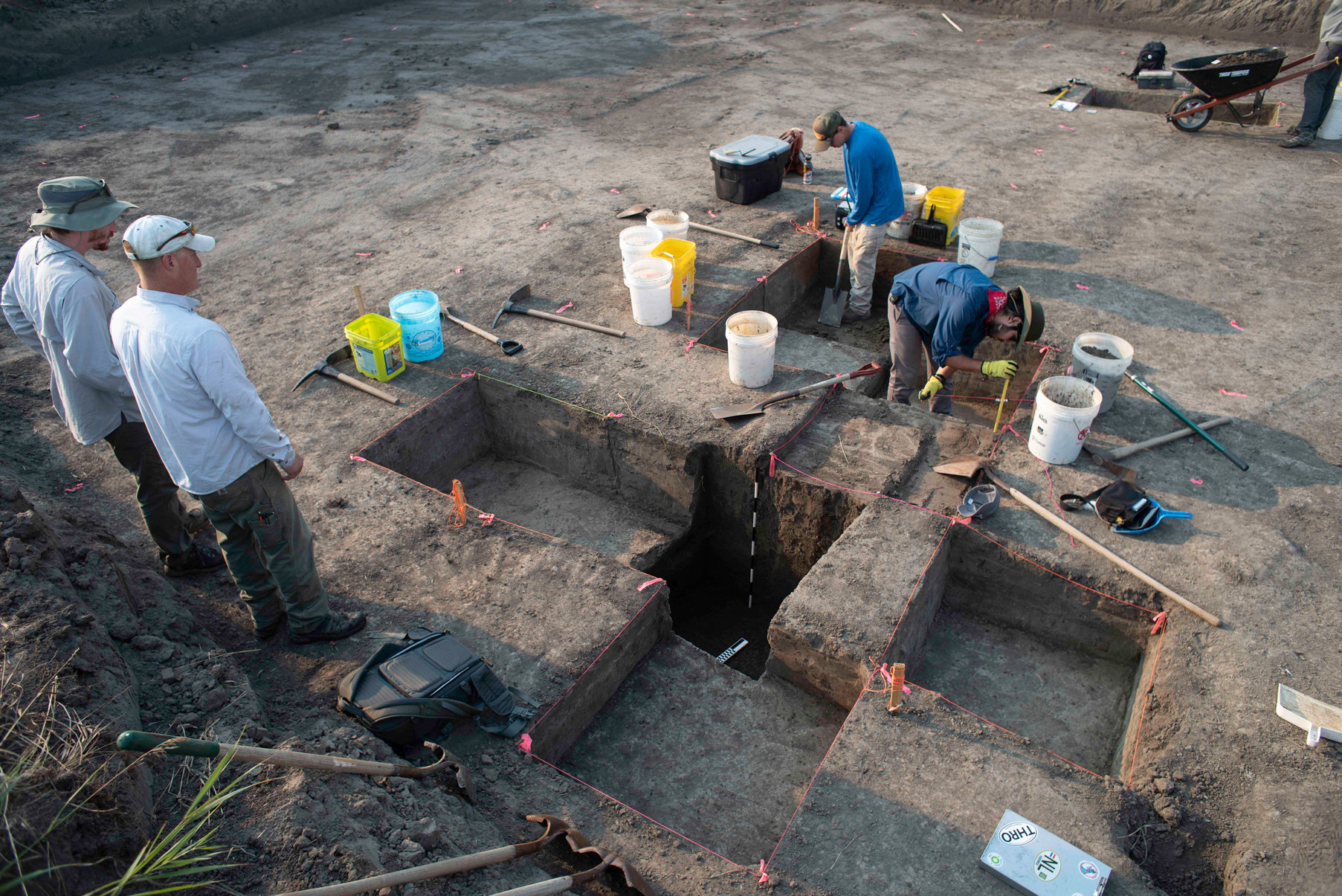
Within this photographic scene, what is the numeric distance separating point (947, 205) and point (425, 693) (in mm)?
6483

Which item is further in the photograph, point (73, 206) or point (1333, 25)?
point (1333, 25)

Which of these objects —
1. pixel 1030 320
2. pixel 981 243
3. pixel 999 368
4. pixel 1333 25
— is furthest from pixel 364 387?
pixel 1333 25

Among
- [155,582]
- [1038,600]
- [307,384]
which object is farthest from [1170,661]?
[307,384]

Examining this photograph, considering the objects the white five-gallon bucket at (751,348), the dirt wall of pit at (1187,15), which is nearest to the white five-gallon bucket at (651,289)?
the white five-gallon bucket at (751,348)

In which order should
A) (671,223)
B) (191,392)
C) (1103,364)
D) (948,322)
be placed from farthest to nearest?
(671,223) < (948,322) < (1103,364) < (191,392)

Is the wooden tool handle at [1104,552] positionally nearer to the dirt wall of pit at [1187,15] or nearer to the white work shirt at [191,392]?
the white work shirt at [191,392]

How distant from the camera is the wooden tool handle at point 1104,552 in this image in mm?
4023

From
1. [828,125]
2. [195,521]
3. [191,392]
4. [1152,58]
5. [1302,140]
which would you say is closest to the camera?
[191,392]

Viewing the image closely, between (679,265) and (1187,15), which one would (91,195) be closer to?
(679,265)

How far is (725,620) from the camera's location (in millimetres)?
5852

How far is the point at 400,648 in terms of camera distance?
12.1 feet

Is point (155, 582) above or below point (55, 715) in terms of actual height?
below

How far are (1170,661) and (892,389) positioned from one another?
2778 millimetres

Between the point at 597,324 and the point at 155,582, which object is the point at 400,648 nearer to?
the point at 155,582
